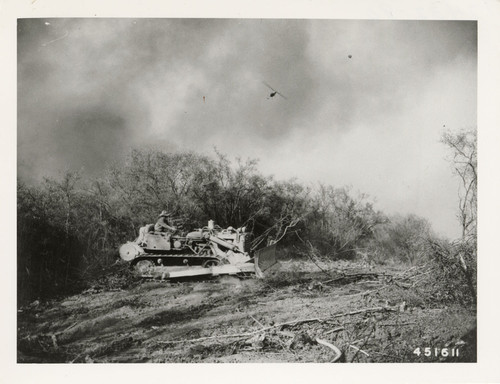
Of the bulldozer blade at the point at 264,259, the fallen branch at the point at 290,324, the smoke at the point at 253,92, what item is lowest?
A: the fallen branch at the point at 290,324

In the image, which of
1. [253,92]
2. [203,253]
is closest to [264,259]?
[203,253]

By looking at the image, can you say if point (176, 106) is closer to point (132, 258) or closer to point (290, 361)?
point (132, 258)

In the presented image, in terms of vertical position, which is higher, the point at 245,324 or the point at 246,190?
the point at 246,190

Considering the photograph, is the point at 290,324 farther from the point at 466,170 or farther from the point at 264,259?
the point at 466,170

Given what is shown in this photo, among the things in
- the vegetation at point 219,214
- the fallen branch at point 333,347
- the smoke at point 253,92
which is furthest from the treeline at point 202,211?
the fallen branch at point 333,347

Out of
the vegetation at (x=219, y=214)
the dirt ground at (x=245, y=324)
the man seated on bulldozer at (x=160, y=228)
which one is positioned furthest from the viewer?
the man seated on bulldozer at (x=160, y=228)

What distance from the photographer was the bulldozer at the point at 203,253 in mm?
4652

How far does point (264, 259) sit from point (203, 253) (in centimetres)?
64

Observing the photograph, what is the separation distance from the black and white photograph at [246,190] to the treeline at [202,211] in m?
0.02

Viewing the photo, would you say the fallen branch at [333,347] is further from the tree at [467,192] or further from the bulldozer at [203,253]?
the tree at [467,192]

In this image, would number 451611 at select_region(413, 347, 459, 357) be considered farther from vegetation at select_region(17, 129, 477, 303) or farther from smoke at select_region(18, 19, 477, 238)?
smoke at select_region(18, 19, 477, 238)

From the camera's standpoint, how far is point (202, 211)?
15.4 feet
